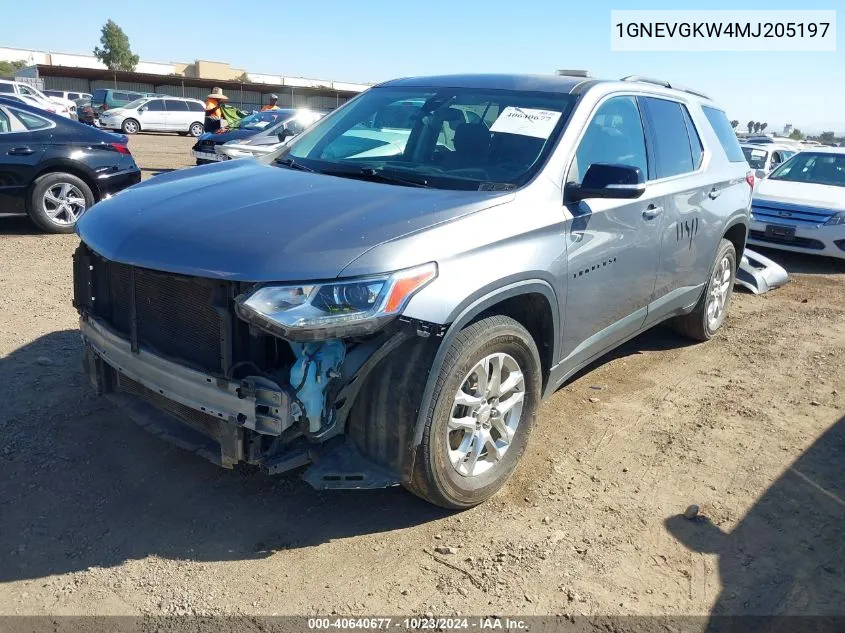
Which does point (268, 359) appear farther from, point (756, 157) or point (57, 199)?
point (756, 157)

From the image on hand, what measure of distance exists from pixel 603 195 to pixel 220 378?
1975 millimetres

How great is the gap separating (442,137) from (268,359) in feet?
5.75

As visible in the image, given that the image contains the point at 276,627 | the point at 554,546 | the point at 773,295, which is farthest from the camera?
the point at 773,295

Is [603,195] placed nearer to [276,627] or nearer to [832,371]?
[276,627]

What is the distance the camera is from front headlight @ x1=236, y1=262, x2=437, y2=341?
8.36 feet

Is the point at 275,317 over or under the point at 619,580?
over

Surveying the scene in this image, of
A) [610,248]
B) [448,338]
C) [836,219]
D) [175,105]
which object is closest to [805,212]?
[836,219]

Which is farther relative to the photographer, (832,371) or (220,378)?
(832,371)

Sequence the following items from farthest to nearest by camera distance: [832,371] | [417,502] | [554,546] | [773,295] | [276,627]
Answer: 1. [773,295]
2. [832,371]
3. [417,502]
4. [554,546]
5. [276,627]

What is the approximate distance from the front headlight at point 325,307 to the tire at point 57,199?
6.36 m

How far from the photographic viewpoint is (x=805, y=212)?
9.53 m

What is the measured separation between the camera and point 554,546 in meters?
3.06

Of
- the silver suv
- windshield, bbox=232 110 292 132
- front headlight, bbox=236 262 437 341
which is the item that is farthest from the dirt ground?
windshield, bbox=232 110 292 132

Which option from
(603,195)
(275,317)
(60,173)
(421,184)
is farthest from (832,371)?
(60,173)
